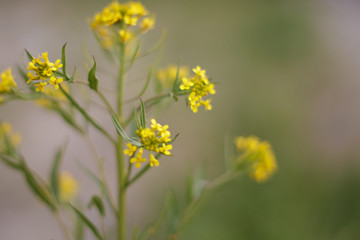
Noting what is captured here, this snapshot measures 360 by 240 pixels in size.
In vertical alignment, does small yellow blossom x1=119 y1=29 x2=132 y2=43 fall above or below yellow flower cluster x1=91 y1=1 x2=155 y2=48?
below

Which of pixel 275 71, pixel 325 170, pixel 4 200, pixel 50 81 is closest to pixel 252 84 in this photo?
pixel 275 71

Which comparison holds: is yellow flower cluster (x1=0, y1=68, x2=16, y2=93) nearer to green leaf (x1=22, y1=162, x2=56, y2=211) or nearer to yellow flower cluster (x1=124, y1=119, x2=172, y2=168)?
green leaf (x1=22, y1=162, x2=56, y2=211)

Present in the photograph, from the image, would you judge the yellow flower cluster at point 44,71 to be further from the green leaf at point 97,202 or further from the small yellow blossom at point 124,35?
the green leaf at point 97,202

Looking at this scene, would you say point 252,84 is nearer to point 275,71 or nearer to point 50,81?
point 275,71

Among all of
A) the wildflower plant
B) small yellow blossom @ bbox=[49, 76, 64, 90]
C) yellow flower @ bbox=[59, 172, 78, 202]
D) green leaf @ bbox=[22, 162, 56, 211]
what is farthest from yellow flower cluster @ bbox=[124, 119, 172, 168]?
yellow flower @ bbox=[59, 172, 78, 202]

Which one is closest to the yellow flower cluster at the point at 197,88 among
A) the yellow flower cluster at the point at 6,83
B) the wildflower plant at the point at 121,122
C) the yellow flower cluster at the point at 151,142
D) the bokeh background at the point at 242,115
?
the wildflower plant at the point at 121,122

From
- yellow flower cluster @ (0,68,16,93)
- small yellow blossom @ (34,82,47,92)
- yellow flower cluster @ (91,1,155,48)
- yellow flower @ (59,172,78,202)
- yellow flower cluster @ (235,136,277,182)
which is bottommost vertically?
yellow flower cluster @ (235,136,277,182)

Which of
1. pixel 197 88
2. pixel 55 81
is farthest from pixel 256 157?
pixel 55 81
